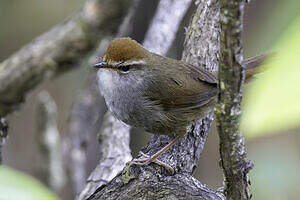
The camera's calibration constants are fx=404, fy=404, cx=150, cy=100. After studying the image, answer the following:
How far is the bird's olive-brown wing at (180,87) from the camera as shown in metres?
3.36

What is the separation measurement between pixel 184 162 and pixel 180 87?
2.20ft

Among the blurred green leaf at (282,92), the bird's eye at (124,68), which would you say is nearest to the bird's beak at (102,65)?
the bird's eye at (124,68)

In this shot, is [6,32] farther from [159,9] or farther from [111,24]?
[159,9]

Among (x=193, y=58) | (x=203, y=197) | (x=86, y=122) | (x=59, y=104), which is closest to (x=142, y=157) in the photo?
(x=203, y=197)

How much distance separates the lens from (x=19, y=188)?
2.75ft

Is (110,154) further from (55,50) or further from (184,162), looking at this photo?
(55,50)

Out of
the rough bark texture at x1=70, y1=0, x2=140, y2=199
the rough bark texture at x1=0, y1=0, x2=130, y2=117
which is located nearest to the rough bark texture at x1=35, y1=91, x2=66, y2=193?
the rough bark texture at x1=70, y1=0, x2=140, y2=199

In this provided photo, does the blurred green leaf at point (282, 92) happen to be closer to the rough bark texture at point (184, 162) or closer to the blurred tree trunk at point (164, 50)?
the blurred tree trunk at point (164, 50)

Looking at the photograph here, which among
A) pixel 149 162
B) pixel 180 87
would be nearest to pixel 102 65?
pixel 180 87

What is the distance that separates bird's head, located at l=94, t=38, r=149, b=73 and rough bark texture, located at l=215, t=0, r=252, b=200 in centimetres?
156

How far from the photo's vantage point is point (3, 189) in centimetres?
80

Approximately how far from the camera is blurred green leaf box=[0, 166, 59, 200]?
78 centimetres

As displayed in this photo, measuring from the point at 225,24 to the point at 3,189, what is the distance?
2.92 ft

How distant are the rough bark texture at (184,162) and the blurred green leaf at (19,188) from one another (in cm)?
161
